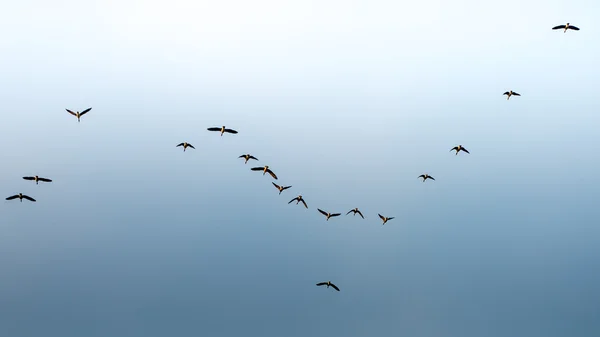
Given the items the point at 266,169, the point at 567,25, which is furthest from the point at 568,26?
the point at 266,169

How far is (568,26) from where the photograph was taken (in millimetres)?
115250

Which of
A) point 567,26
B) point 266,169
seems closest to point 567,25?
point 567,26

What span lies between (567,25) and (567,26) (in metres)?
0.21

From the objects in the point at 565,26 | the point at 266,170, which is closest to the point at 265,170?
the point at 266,170

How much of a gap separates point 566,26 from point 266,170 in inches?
2447

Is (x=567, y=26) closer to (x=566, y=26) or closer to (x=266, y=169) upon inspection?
(x=566, y=26)

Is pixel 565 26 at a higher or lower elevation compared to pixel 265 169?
higher

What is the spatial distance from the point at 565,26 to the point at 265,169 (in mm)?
62084

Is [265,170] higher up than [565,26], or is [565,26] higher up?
[565,26]

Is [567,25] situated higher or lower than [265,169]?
higher

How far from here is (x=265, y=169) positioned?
122m

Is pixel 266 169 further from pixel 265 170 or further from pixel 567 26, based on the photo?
pixel 567 26

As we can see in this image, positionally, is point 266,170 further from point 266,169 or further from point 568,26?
point 568,26

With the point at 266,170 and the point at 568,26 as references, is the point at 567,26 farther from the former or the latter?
the point at 266,170
